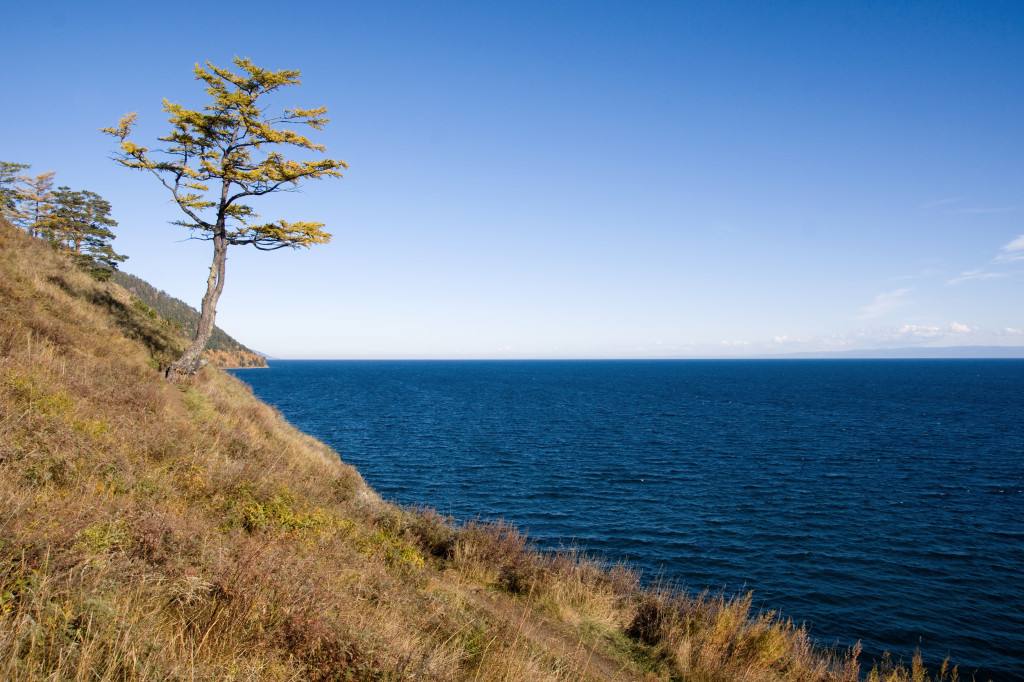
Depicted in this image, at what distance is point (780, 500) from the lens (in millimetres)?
26672

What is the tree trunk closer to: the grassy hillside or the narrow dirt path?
the grassy hillside

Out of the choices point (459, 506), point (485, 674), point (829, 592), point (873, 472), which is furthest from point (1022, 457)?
point (485, 674)

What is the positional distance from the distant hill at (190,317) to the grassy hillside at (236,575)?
110m

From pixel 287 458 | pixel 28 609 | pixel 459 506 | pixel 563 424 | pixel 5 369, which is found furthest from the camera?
pixel 563 424

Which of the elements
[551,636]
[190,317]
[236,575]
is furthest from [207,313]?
[190,317]

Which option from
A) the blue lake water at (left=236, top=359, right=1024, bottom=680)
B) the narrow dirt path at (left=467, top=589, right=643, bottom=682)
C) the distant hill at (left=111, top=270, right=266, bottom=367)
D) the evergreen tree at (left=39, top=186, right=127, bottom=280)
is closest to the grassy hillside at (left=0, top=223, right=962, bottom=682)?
the narrow dirt path at (left=467, top=589, right=643, bottom=682)

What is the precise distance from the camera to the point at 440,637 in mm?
5969

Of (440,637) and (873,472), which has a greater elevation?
(440,637)

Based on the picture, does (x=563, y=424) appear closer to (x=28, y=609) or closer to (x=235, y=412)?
(x=235, y=412)

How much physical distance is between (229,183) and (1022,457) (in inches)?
2141

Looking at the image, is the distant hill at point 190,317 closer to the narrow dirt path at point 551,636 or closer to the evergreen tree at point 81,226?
the evergreen tree at point 81,226

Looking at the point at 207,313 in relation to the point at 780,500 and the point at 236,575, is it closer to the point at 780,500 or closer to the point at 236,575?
Answer: the point at 236,575

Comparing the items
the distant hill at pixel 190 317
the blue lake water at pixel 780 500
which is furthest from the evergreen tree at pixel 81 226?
the distant hill at pixel 190 317

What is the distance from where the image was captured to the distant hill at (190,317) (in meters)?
126
